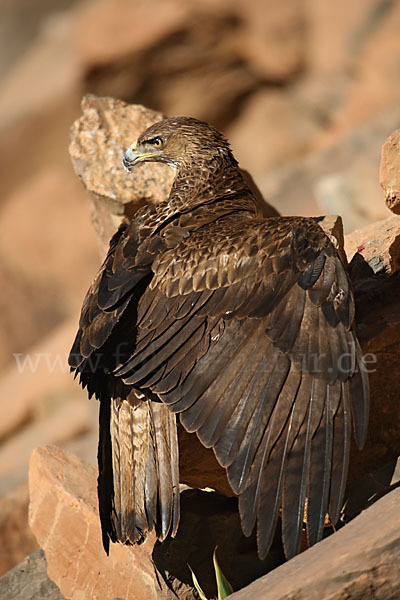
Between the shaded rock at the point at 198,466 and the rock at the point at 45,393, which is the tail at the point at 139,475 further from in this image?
the rock at the point at 45,393

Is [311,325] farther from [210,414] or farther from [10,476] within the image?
[10,476]

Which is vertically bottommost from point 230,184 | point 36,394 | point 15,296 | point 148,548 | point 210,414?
point 148,548

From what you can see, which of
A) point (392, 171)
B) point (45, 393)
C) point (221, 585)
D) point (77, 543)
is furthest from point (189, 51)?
point (221, 585)

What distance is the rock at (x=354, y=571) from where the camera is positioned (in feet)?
9.29

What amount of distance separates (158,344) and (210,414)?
1.27 ft

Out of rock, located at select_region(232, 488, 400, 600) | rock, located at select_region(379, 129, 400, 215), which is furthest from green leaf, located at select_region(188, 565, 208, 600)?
rock, located at select_region(379, 129, 400, 215)

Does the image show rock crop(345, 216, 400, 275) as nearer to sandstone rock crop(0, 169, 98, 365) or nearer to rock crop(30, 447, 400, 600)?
rock crop(30, 447, 400, 600)

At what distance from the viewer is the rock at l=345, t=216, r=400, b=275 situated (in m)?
4.59

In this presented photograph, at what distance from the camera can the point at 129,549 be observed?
406cm

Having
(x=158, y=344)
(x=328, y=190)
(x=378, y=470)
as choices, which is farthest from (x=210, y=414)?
(x=328, y=190)

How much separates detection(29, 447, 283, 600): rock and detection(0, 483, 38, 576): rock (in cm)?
217

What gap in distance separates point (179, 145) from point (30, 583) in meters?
2.48

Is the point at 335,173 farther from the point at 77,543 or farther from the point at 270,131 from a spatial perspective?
the point at 77,543

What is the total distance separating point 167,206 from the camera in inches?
179
